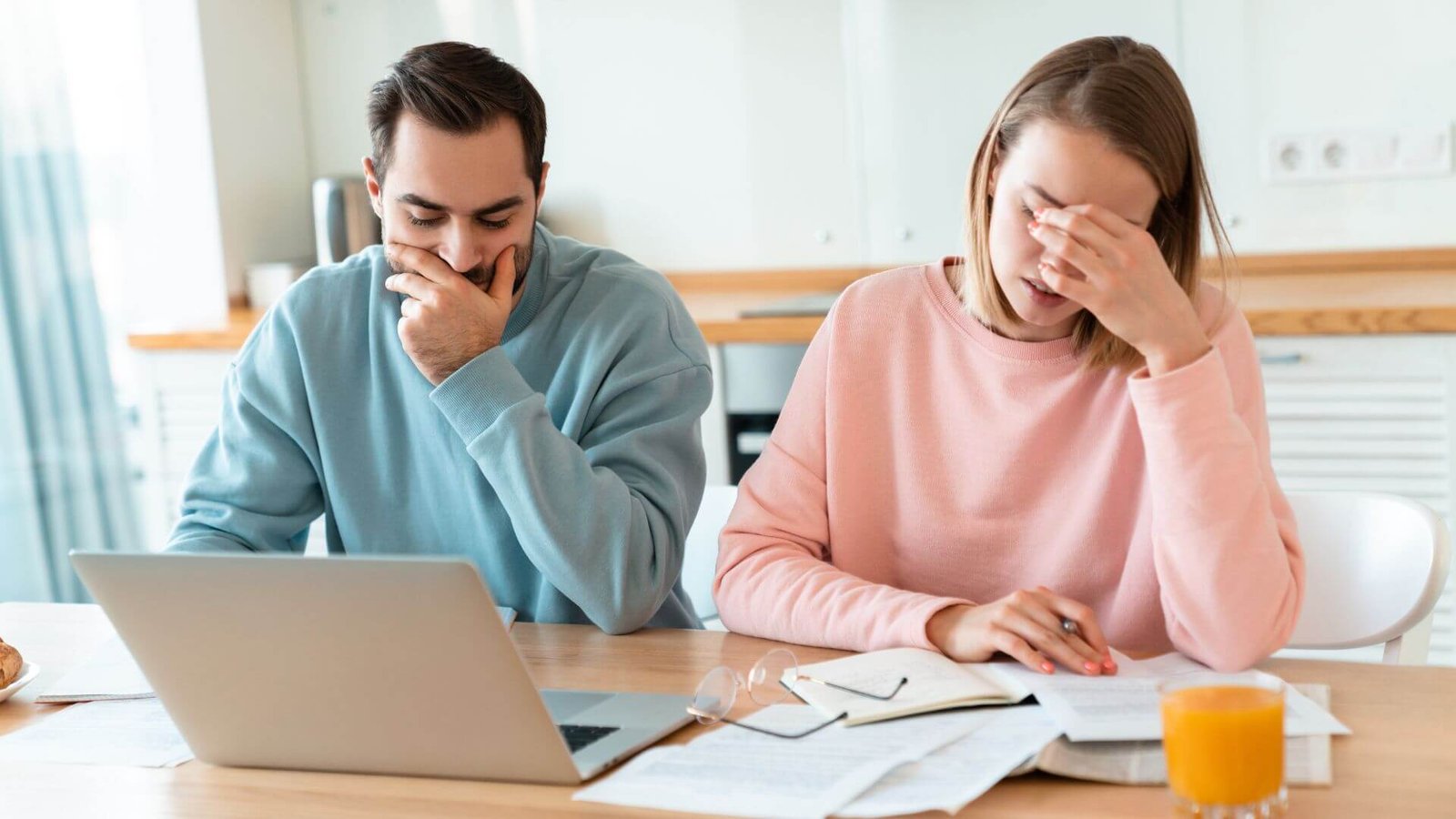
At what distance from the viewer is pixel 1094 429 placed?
51.9 inches

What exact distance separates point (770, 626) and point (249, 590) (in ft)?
Result: 1.56

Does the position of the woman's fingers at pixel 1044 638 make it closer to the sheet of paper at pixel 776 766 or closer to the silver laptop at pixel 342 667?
the sheet of paper at pixel 776 766

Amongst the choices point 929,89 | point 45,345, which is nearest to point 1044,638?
point 929,89

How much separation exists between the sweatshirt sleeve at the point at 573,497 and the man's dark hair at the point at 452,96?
0.77 feet

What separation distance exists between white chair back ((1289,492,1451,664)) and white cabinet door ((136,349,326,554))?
2.03 metres

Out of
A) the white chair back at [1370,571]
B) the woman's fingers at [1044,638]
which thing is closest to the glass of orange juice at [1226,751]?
the woman's fingers at [1044,638]

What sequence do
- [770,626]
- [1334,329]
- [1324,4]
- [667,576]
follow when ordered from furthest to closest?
1. [1324,4]
2. [1334,329]
3. [667,576]
4. [770,626]

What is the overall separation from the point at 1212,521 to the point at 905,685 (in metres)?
0.29

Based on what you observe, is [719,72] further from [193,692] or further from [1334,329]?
[193,692]

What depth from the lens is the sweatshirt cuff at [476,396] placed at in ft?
4.43

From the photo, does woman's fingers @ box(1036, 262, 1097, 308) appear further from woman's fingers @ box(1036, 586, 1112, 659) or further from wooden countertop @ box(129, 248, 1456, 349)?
wooden countertop @ box(129, 248, 1456, 349)

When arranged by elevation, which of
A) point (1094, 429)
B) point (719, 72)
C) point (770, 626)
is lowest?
point (770, 626)

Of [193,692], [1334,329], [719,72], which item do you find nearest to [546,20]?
Answer: [719,72]

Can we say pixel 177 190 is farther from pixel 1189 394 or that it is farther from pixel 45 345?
pixel 1189 394
